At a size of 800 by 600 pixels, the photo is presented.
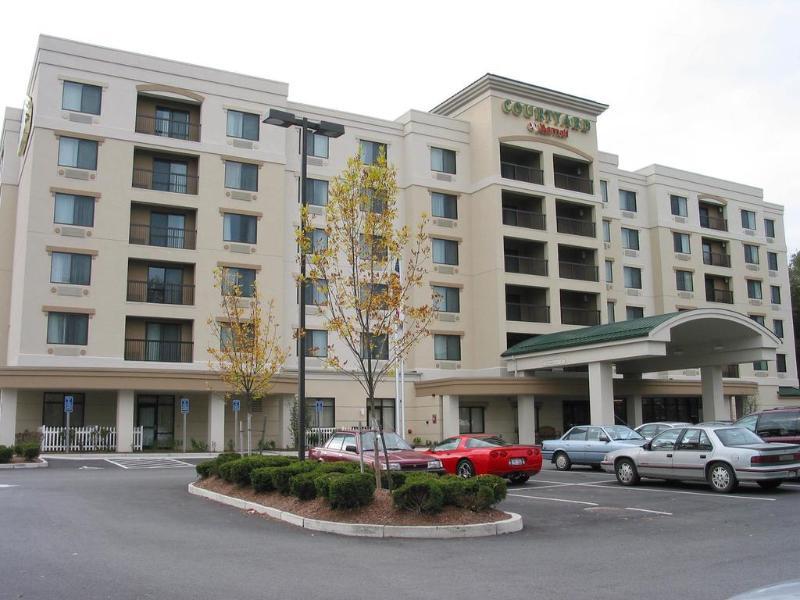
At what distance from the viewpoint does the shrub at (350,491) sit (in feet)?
40.4

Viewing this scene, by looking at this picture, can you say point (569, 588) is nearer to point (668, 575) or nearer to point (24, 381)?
point (668, 575)

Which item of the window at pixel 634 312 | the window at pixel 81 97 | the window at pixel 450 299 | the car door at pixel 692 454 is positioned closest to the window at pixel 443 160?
the window at pixel 450 299

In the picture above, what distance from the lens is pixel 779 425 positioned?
20375 mm

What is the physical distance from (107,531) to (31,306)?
25.6 meters

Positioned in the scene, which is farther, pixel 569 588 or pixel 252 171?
pixel 252 171

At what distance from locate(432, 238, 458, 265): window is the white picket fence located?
62.1ft

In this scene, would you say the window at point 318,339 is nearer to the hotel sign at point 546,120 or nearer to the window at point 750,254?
the hotel sign at point 546,120

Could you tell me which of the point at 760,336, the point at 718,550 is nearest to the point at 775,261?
the point at 760,336

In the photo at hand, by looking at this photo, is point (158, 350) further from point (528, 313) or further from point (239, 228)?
point (528, 313)

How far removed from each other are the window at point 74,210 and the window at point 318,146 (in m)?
11.9

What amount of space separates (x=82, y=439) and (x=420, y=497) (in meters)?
26.2

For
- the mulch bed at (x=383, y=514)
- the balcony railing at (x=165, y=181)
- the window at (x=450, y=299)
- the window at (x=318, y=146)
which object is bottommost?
the mulch bed at (x=383, y=514)

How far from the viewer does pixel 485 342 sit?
42875mm

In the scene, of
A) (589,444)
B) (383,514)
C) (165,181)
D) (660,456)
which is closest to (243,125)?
(165,181)
